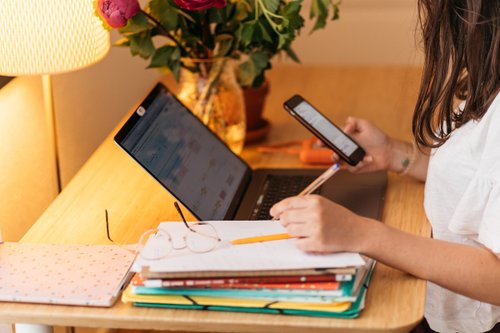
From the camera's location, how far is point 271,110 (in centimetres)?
199

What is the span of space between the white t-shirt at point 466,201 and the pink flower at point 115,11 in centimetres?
55

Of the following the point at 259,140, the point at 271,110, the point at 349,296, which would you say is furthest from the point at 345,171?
the point at 349,296

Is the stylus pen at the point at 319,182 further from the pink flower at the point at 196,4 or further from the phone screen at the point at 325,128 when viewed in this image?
the pink flower at the point at 196,4

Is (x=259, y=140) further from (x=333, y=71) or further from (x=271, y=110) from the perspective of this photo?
(x=333, y=71)

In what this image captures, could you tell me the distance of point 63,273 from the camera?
1.23 metres

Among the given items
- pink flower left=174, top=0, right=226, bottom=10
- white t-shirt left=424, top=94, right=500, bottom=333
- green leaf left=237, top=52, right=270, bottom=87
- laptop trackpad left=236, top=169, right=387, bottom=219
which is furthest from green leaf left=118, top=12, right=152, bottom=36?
white t-shirt left=424, top=94, right=500, bottom=333

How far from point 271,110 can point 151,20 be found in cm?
48

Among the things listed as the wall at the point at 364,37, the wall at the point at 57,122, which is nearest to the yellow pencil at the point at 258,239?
the wall at the point at 57,122

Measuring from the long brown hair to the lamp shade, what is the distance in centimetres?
55

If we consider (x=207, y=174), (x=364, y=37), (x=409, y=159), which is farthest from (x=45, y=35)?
(x=364, y=37)

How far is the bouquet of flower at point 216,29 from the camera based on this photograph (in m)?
1.51

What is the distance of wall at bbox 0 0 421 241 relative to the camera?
5.30 feet

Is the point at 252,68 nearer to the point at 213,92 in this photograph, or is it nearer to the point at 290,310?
the point at 213,92

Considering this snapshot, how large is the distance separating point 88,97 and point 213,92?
41cm
